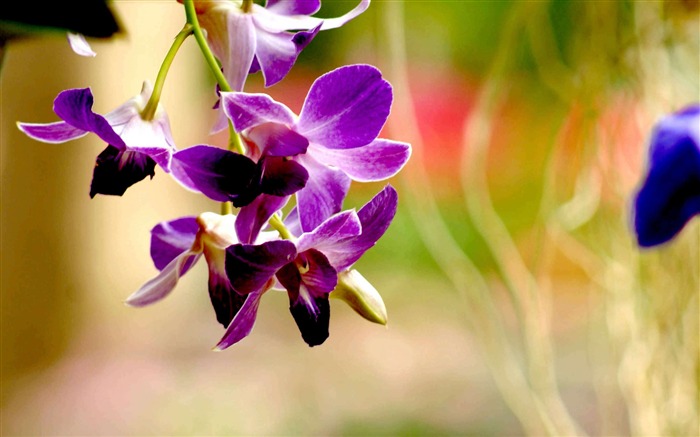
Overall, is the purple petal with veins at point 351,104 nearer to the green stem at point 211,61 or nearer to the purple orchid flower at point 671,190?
the green stem at point 211,61

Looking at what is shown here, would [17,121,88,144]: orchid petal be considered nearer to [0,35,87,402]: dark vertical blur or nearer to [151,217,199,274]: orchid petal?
[151,217,199,274]: orchid petal

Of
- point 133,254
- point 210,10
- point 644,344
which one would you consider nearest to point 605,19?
point 644,344

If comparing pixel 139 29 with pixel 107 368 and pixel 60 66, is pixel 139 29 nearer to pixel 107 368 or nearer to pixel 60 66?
pixel 60 66

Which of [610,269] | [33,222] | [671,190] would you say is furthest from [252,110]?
[33,222]

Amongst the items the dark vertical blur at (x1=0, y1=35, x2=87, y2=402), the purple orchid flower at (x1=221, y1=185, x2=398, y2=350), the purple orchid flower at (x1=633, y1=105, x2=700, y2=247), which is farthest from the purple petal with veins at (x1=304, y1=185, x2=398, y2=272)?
the dark vertical blur at (x1=0, y1=35, x2=87, y2=402)

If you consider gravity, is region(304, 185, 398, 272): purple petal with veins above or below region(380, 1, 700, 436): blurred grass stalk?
below

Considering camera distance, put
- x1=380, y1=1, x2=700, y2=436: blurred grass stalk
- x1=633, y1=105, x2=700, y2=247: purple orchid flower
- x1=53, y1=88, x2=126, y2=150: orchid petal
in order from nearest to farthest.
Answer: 1. x1=53, y1=88, x2=126, y2=150: orchid petal
2. x1=633, y1=105, x2=700, y2=247: purple orchid flower
3. x1=380, y1=1, x2=700, y2=436: blurred grass stalk

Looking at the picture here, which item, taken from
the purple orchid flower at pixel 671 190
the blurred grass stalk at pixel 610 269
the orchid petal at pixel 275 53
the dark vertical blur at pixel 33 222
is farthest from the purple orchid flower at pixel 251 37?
the dark vertical blur at pixel 33 222
